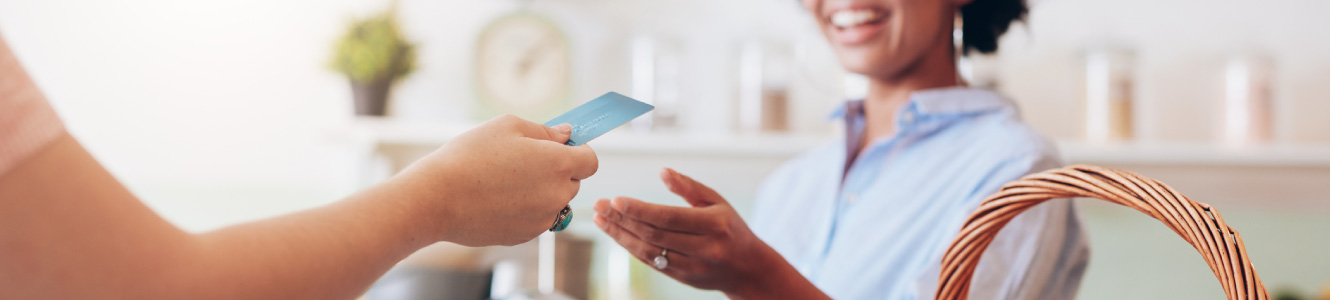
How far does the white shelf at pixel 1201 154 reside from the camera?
1.54 meters

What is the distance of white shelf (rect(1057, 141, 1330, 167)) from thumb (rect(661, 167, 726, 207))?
1.11 metres

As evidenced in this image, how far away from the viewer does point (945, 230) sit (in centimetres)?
83

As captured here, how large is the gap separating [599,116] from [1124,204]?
0.32 m

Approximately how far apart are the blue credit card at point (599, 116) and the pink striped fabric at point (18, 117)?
283mm

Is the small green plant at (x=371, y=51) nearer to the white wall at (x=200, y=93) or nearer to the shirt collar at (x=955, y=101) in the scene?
the white wall at (x=200, y=93)

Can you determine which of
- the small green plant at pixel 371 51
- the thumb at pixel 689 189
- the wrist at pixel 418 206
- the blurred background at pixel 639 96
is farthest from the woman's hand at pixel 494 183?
the small green plant at pixel 371 51

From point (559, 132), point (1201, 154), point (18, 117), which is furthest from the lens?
point (1201, 154)

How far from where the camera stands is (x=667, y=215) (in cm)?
61

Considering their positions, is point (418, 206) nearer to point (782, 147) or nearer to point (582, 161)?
point (582, 161)

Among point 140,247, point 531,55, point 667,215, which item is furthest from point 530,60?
point 140,247

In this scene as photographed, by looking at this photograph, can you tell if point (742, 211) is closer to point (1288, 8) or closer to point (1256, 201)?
point (1256, 201)

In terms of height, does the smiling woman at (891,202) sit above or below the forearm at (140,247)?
below

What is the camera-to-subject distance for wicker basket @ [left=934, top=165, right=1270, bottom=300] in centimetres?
47

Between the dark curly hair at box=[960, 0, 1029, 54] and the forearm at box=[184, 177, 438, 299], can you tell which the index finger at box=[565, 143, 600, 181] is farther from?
the dark curly hair at box=[960, 0, 1029, 54]
